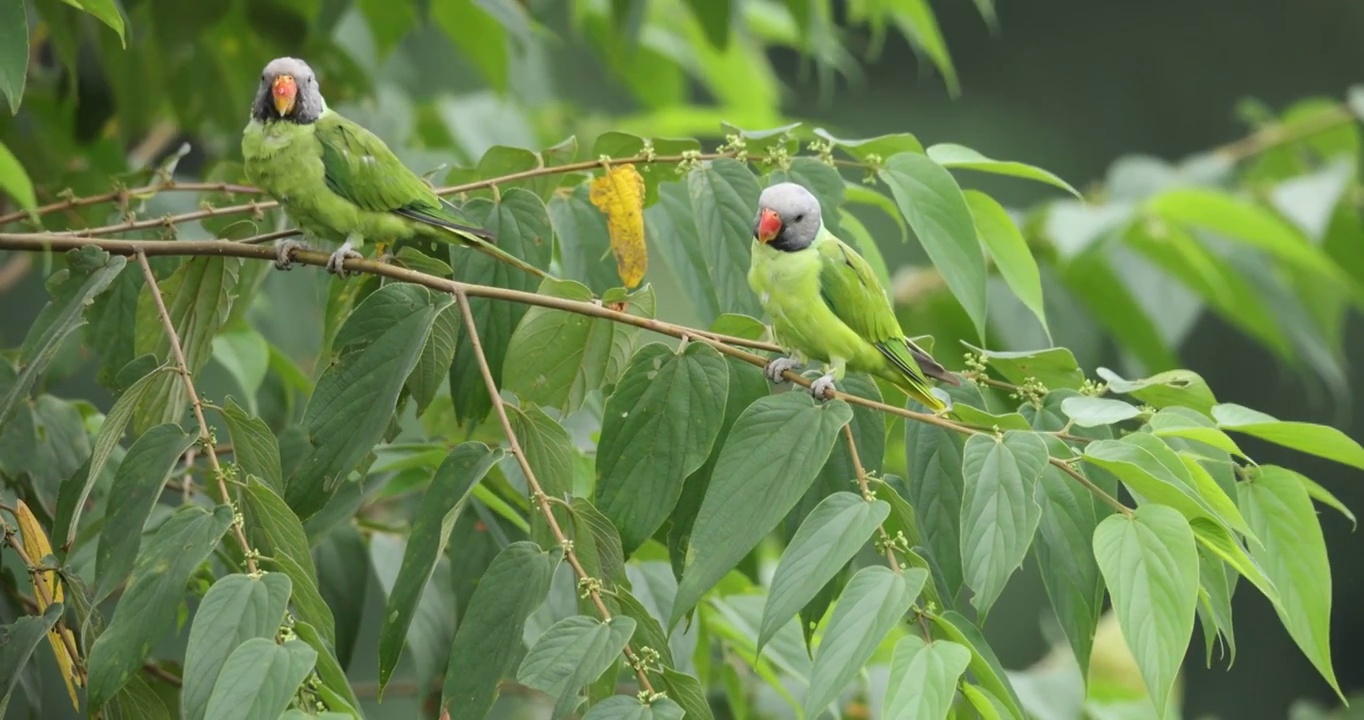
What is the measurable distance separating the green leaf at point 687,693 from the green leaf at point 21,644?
0.60m

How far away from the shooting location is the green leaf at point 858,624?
48.7 inches

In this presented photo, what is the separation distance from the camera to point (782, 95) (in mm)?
8992

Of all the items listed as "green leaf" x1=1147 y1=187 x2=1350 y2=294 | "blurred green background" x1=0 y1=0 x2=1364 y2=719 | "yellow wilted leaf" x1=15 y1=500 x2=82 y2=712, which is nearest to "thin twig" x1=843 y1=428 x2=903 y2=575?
"yellow wilted leaf" x1=15 y1=500 x2=82 y2=712

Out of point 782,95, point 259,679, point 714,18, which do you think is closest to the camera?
point 259,679

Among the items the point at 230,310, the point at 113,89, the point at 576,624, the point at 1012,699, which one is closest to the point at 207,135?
the point at 113,89

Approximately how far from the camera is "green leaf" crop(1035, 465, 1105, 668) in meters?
1.46

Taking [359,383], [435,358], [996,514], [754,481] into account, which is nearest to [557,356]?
[435,358]

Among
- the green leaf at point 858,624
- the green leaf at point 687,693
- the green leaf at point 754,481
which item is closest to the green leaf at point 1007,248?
the green leaf at point 754,481

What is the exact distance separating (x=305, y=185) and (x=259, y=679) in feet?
2.82

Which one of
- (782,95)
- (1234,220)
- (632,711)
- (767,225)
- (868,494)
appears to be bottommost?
(632,711)

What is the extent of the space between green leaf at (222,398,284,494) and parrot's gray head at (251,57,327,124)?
0.57 meters

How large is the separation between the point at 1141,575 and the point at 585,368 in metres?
0.68

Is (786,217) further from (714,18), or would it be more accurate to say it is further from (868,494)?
(714,18)

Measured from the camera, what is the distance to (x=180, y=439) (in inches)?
55.1
